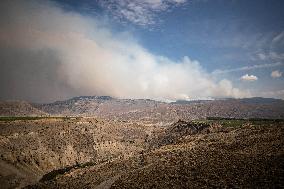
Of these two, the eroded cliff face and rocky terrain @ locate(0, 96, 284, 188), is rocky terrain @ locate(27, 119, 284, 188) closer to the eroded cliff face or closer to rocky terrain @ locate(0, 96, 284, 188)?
rocky terrain @ locate(0, 96, 284, 188)

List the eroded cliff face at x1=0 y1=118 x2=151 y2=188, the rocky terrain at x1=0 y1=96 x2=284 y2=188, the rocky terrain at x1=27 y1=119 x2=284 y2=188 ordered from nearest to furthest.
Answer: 1. the rocky terrain at x1=27 y1=119 x2=284 y2=188
2. the rocky terrain at x1=0 y1=96 x2=284 y2=188
3. the eroded cliff face at x1=0 y1=118 x2=151 y2=188

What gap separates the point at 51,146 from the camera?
103875mm

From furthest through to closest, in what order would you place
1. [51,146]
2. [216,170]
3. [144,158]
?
[51,146] < [144,158] < [216,170]

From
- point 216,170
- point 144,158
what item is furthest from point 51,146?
point 216,170

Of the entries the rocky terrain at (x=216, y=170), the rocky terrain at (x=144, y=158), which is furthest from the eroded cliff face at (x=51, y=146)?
the rocky terrain at (x=216, y=170)

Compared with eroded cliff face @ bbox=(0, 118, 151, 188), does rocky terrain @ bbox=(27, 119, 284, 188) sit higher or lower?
higher

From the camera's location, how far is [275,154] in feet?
123

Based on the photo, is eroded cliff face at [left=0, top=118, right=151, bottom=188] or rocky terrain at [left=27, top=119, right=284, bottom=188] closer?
rocky terrain at [left=27, top=119, right=284, bottom=188]

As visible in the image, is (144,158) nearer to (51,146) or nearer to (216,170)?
(216,170)

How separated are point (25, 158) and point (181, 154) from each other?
5787 cm

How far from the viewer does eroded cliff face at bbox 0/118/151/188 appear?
273ft

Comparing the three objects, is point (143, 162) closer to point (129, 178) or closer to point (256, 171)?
point (129, 178)

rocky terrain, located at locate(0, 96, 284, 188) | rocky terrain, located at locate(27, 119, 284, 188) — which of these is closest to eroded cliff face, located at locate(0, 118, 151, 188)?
rocky terrain, located at locate(0, 96, 284, 188)

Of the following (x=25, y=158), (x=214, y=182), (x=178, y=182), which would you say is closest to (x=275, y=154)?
(x=214, y=182)
